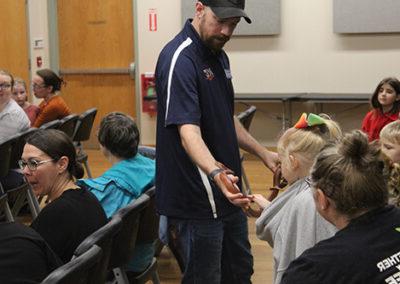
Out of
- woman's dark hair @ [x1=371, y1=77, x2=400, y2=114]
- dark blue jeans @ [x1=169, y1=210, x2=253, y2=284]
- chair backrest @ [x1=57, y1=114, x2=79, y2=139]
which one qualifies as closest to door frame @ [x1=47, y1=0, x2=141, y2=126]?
chair backrest @ [x1=57, y1=114, x2=79, y2=139]

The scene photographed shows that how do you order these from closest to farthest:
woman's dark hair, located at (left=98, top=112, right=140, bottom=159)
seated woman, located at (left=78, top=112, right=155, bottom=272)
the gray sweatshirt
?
the gray sweatshirt
seated woman, located at (left=78, top=112, right=155, bottom=272)
woman's dark hair, located at (left=98, top=112, right=140, bottom=159)

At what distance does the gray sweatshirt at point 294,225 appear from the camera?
2199mm

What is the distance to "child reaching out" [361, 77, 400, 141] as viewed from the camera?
5.53 m

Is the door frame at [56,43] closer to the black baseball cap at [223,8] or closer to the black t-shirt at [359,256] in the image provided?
the black baseball cap at [223,8]

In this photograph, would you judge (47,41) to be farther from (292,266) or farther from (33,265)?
(292,266)

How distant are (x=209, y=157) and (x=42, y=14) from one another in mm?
6877

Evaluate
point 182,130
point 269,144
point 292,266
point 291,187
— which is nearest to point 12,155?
point 182,130

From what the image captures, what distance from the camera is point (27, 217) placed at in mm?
5605

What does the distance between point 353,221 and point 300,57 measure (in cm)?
669

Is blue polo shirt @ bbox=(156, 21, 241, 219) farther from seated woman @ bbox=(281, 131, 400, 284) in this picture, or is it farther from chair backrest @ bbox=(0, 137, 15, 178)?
chair backrest @ bbox=(0, 137, 15, 178)

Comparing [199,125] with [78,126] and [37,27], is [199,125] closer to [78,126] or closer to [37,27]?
[78,126]

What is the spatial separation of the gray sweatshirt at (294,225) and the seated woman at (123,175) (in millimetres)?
1066

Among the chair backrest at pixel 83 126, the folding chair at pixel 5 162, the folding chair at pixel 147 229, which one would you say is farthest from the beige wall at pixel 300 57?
the folding chair at pixel 147 229

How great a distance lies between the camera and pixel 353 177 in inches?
65.3
